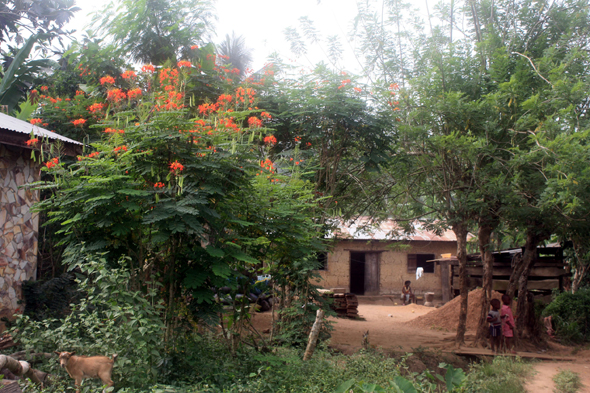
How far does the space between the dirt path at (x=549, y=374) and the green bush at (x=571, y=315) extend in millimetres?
1941

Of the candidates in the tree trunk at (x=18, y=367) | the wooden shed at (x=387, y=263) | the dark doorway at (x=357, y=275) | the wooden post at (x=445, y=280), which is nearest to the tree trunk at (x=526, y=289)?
the wooden post at (x=445, y=280)

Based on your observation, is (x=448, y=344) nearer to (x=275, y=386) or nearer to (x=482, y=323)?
(x=482, y=323)

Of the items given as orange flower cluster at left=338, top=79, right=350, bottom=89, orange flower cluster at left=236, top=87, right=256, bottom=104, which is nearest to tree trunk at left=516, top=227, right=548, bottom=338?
orange flower cluster at left=338, top=79, right=350, bottom=89

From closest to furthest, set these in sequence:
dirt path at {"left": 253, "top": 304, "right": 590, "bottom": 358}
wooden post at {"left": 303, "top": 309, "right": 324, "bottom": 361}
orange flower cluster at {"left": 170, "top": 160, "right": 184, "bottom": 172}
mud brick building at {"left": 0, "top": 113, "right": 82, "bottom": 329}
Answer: orange flower cluster at {"left": 170, "top": 160, "right": 184, "bottom": 172} → wooden post at {"left": 303, "top": 309, "right": 324, "bottom": 361} → mud brick building at {"left": 0, "top": 113, "right": 82, "bottom": 329} → dirt path at {"left": 253, "top": 304, "right": 590, "bottom": 358}

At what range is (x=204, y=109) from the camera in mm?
5484

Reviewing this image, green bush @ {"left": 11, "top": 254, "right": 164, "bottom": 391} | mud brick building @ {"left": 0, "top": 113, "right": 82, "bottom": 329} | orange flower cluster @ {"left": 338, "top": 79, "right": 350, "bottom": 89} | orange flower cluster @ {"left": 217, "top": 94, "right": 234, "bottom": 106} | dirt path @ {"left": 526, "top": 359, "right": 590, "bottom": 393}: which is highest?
orange flower cluster @ {"left": 338, "top": 79, "right": 350, "bottom": 89}

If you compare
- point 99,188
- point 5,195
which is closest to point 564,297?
point 99,188

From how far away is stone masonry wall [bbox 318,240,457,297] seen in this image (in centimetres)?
1981

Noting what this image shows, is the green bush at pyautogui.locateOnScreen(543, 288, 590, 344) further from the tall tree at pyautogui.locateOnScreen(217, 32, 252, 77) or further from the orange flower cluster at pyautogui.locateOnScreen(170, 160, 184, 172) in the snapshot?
the tall tree at pyautogui.locateOnScreen(217, 32, 252, 77)

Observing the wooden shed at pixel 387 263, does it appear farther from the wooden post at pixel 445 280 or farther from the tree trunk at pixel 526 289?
the tree trunk at pixel 526 289

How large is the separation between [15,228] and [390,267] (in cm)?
1629

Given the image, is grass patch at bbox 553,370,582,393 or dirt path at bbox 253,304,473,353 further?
dirt path at bbox 253,304,473,353

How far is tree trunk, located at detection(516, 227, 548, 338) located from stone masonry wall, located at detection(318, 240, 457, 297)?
8.75m

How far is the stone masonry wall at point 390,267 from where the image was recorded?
65.0ft
